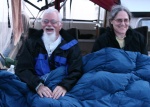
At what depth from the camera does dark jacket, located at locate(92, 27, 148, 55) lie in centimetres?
242

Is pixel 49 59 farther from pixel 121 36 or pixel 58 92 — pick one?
pixel 121 36

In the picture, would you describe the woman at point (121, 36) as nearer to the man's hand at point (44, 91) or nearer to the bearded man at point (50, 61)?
the bearded man at point (50, 61)

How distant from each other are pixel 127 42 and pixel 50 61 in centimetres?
75

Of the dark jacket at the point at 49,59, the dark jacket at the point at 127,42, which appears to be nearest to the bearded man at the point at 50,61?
the dark jacket at the point at 49,59

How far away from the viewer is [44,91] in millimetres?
1835

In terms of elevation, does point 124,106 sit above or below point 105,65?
below

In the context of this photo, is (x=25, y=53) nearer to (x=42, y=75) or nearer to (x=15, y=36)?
(x=42, y=75)

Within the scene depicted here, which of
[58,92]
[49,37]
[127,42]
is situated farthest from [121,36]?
[58,92]

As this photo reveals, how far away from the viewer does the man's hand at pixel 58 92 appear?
71.6 inches

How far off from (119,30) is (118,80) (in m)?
0.69

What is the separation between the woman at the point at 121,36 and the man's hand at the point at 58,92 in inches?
27.6

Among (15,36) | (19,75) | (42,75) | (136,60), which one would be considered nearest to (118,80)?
(136,60)

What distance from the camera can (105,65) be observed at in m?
2.00

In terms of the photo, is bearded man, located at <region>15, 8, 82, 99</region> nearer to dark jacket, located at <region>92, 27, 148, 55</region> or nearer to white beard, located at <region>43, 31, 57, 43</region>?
white beard, located at <region>43, 31, 57, 43</region>
